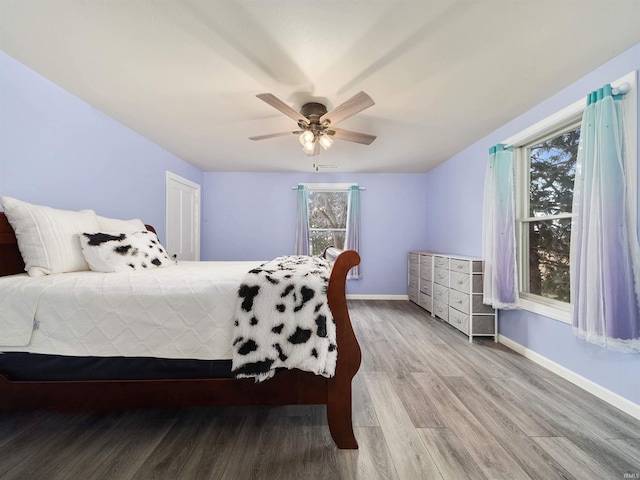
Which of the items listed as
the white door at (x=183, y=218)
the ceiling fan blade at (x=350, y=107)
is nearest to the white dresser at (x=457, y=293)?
the ceiling fan blade at (x=350, y=107)

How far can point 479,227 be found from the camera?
3.17 meters

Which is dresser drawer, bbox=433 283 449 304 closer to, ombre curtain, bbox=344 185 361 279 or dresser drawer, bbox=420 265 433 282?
dresser drawer, bbox=420 265 433 282

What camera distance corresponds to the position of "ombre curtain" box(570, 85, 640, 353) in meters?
1.57

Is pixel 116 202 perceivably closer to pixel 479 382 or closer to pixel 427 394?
pixel 427 394

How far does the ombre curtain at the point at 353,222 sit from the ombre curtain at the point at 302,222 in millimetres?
736

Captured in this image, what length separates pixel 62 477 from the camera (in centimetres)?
112

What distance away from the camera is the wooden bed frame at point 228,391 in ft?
4.09

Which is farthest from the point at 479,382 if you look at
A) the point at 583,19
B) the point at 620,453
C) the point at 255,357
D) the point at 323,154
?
the point at 323,154

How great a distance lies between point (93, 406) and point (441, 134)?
367cm

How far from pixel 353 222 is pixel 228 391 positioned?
3.64m

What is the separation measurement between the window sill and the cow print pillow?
323cm

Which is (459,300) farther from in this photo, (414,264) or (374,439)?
(374,439)

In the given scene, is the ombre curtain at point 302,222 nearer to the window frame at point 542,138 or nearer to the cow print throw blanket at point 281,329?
the window frame at point 542,138

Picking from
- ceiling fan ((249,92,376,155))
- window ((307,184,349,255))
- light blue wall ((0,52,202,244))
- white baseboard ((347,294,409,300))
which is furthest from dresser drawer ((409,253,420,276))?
light blue wall ((0,52,202,244))
